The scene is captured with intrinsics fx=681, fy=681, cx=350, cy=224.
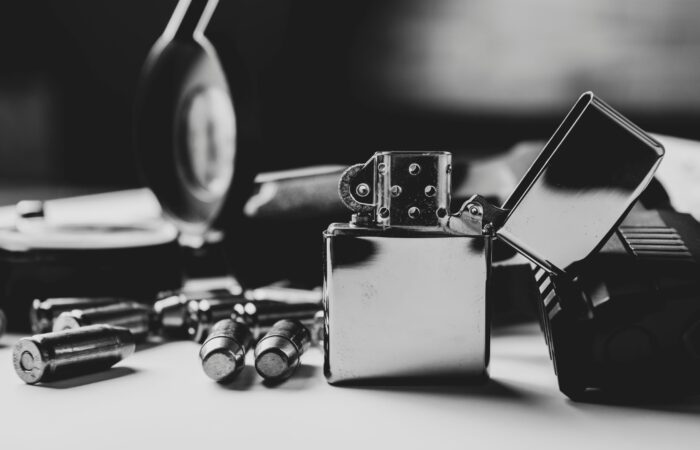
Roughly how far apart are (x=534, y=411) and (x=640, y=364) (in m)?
0.11

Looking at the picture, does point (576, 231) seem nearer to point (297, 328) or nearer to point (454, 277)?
point (454, 277)

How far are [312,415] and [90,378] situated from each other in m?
0.28

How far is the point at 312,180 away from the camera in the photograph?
1.26m

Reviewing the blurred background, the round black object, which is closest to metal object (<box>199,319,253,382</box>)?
the round black object

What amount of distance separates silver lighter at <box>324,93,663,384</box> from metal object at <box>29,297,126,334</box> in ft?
1.46

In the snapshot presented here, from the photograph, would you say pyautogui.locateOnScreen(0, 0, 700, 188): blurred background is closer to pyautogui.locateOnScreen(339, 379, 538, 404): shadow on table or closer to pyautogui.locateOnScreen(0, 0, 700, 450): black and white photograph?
pyautogui.locateOnScreen(0, 0, 700, 450): black and white photograph

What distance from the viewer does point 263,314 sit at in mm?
944

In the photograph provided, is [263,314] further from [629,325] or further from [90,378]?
[629,325]

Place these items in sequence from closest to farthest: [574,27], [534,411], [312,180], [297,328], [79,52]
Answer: [534,411] < [297,328] < [312,180] < [574,27] < [79,52]

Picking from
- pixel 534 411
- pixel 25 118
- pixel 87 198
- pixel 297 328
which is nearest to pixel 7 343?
pixel 297 328

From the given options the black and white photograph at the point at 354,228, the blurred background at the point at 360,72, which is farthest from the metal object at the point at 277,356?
the blurred background at the point at 360,72

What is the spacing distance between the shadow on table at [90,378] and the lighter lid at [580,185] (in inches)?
17.9

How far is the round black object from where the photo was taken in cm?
121

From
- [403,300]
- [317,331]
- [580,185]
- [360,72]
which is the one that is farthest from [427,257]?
[360,72]
